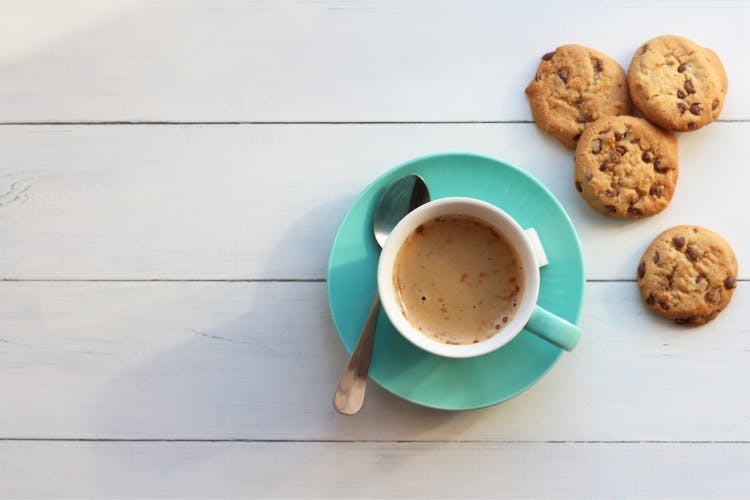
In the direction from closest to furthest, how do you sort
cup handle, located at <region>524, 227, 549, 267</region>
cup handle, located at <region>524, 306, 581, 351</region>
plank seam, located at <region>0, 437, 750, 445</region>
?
cup handle, located at <region>524, 306, 581, 351</region>, cup handle, located at <region>524, 227, 549, 267</region>, plank seam, located at <region>0, 437, 750, 445</region>

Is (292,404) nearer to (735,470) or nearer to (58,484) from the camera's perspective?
(58,484)

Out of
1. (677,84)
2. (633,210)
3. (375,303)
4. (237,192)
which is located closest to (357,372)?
(375,303)

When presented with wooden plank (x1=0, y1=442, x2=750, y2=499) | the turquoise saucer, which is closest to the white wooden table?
wooden plank (x1=0, y1=442, x2=750, y2=499)

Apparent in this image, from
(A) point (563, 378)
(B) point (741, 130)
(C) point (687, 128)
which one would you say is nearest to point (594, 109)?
(C) point (687, 128)

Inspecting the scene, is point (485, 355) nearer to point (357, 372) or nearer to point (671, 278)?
point (357, 372)

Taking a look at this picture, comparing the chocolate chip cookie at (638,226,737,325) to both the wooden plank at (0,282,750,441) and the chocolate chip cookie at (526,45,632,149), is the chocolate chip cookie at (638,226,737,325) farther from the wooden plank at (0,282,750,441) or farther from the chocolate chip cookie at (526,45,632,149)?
the chocolate chip cookie at (526,45,632,149)

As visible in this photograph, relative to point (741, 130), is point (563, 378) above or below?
below
